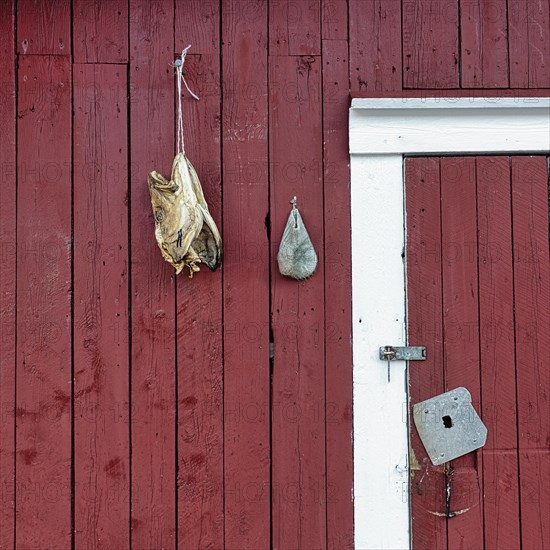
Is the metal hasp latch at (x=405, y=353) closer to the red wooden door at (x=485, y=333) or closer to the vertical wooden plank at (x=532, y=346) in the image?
the red wooden door at (x=485, y=333)

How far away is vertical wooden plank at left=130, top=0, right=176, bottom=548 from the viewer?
2.20m

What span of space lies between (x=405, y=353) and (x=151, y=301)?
996 mm

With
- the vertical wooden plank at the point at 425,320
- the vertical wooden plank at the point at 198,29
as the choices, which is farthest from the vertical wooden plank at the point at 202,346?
the vertical wooden plank at the point at 425,320

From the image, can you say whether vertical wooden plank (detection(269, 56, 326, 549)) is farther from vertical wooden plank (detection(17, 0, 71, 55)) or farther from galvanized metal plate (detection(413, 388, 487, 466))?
vertical wooden plank (detection(17, 0, 71, 55))

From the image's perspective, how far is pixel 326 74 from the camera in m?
2.26

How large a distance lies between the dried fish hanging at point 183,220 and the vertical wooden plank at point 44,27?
684 mm

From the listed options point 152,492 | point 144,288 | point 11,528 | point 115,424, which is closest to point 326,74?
point 144,288

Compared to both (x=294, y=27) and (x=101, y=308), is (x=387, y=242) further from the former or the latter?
(x=101, y=308)

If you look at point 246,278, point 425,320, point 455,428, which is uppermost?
point 246,278

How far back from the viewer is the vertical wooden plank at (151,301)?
2.20 m

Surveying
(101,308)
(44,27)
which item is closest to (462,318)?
(101,308)

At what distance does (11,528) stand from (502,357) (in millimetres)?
1989

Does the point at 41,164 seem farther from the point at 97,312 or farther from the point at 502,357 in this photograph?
the point at 502,357

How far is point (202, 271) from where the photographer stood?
2232 mm
